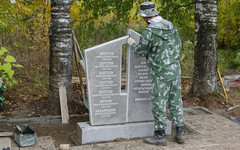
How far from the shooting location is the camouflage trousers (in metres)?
4.53

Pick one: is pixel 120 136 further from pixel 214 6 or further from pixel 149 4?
pixel 214 6

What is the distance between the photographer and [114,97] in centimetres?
492

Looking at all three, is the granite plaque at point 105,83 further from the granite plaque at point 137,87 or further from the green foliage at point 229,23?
the green foliage at point 229,23

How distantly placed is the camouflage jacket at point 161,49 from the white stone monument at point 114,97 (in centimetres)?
47

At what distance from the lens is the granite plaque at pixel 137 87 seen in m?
4.98

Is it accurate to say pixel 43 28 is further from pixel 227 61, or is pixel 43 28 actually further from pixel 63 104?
pixel 227 61

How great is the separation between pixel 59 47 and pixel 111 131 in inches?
85.5

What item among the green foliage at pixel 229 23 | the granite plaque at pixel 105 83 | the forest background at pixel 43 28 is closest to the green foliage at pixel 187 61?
the forest background at pixel 43 28

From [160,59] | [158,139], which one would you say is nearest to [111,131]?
[158,139]

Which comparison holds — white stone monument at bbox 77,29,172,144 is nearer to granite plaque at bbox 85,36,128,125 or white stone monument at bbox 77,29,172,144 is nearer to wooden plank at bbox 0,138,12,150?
granite plaque at bbox 85,36,128,125

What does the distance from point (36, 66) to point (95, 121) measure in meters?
5.68

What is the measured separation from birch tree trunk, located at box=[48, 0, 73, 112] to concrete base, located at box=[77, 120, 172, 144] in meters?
1.52

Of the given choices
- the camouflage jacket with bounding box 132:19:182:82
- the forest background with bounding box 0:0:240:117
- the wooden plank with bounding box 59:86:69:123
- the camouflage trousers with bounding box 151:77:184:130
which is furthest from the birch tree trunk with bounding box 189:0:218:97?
the wooden plank with bounding box 59:86:69:123

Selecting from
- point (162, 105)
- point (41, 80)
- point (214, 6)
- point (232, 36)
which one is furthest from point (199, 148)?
point (232, 36)
